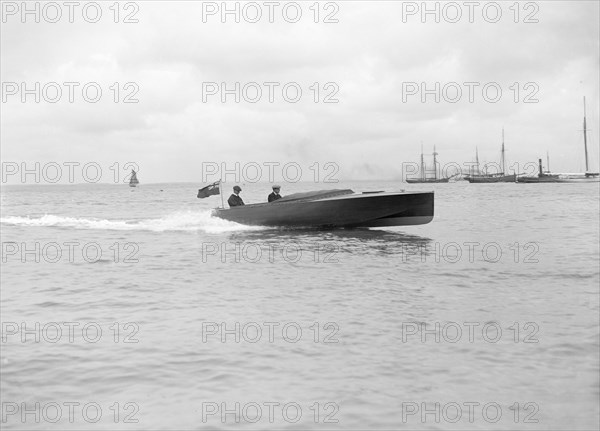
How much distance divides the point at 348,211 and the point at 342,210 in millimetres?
246

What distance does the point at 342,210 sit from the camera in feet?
73.5

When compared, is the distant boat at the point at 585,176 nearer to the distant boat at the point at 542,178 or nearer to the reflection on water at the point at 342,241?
the distant boat at the point at 542,178

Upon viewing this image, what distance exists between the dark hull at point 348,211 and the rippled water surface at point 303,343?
6.66 meters

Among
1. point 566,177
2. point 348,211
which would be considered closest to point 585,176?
point 566,177

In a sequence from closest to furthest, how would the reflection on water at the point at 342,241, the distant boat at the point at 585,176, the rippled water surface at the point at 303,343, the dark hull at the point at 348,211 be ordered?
the rippled water surface at the point at 303,343 < the reflection on water at the point at 342,241 < the dark hull at the point at 348,211 < the distant boat at the point at 585,176

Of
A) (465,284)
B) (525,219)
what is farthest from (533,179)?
(465,284)

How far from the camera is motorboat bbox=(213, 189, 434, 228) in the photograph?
72.6 ft

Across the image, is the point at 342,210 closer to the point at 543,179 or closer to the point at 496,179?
the point at 543,179

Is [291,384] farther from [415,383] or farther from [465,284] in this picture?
[465,284]

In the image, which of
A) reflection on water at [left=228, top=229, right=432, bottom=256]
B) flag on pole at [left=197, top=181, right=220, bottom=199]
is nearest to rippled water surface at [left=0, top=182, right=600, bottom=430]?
reflection on water at [left=228, top=229, right=432, bottom=256]

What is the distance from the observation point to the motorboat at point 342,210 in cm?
2212

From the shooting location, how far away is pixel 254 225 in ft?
77.3

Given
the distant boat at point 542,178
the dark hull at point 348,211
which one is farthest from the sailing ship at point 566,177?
the dark hull at point 348,211

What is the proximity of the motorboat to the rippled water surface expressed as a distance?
6673 mm
